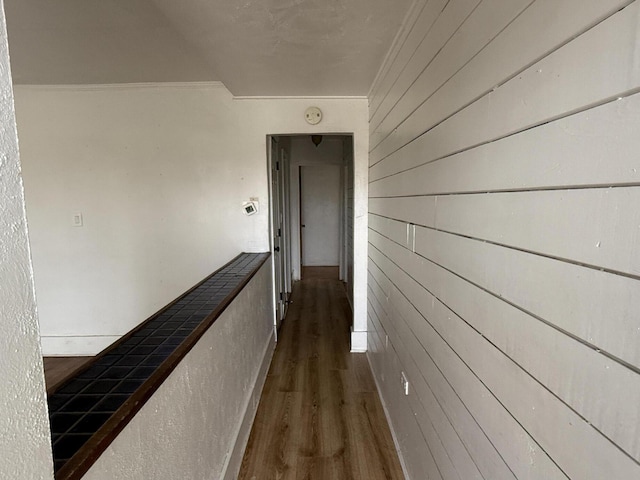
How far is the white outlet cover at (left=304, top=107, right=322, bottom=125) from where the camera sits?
124 inches

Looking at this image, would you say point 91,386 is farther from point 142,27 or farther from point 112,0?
point 142,27

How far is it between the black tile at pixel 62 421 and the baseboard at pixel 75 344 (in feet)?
10.2

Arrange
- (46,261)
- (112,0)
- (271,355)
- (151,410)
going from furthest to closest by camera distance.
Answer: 1. (46,261)
2. (271,355)
3. (112,0)
4. (151,410)

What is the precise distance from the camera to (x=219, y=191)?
11.0 feet

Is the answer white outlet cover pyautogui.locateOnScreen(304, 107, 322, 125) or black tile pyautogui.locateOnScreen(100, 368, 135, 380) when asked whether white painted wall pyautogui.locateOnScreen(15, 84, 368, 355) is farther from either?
black tile pyautogui.locateOnScreen(100, 368, 135, 380)

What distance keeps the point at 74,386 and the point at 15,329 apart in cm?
62

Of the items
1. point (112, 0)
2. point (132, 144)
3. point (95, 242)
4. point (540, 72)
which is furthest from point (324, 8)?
point (95, 242)

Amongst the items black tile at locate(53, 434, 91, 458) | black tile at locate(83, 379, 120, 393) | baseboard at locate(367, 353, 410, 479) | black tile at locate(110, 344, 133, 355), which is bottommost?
baseboard at locate(367, 353, 410, 479)

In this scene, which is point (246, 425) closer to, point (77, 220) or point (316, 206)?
point (77, 220)

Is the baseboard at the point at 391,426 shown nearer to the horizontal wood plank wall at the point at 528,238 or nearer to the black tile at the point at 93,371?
the horizontal wood plank wall at the point at 528,238

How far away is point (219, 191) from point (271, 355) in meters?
1.56

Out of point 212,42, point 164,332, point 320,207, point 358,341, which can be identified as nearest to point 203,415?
point 164,332

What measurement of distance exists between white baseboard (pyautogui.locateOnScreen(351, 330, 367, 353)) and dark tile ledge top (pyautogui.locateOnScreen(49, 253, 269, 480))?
2.00 m

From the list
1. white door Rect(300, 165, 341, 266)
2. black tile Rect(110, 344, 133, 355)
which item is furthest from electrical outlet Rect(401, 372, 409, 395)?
white door Rect(300, 165, 341, 266)
